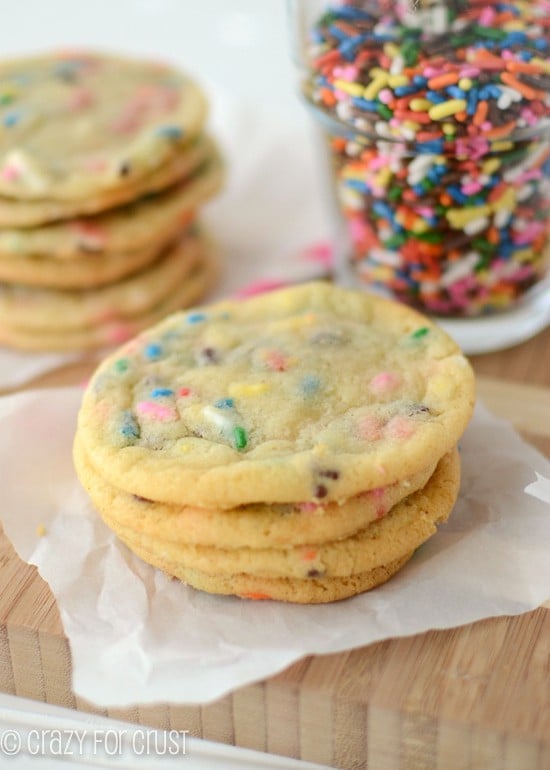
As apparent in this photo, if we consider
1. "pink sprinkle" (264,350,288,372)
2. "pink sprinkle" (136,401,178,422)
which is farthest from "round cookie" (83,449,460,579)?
"pink sprinkle" (264,350,288,372)

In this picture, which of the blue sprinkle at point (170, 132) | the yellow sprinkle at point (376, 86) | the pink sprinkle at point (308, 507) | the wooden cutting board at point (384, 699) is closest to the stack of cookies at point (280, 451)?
the pink sprinkle at point (308, 507)

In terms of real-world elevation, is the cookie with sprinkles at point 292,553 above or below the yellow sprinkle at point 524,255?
below

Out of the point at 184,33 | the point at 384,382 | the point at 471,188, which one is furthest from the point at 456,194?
the point at 184,33

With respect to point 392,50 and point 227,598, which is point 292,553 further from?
point 392,50

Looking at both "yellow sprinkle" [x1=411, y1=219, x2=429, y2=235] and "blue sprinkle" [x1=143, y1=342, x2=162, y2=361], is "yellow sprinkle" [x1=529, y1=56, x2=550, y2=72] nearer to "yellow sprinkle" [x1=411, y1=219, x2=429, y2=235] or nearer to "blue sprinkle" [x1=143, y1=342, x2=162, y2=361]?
"yellow sprinkle" [x1=411, y1=219, x2=429, y2=235]

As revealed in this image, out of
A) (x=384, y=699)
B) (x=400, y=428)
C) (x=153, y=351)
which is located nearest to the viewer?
(x=384, y=699)

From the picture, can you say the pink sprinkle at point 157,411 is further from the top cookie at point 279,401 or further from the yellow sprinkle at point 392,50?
the yellow sprinkle at point 392,50

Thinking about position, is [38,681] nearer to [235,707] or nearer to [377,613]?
[235,707]
